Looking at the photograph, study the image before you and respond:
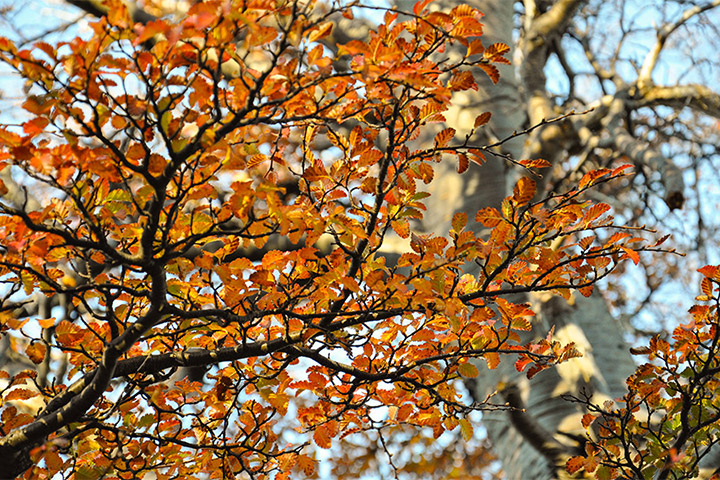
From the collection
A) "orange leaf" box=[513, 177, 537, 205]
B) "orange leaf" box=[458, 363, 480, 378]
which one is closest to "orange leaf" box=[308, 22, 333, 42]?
"orange leaf" box=[513, 177, 537, 205]

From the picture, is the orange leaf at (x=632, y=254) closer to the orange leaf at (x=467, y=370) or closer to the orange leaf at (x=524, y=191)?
the orange leaf at (x=524, y=191)

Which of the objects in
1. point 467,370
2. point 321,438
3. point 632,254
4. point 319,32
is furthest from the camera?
point 321,438

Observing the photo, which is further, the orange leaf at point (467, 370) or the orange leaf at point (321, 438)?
the orange leaf at point (321, 438)

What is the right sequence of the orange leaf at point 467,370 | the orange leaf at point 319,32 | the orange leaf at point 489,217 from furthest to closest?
the orange leaf at point 467,370 < the orange leaf at point 489,217 < the orange leaf at point 319,32

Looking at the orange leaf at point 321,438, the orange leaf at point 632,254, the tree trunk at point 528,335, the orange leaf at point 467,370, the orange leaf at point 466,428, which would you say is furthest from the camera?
the tree trunk at point 528,335

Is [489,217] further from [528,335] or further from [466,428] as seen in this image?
[528,335]

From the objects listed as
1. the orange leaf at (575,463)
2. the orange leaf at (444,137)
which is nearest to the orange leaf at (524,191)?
the orange leaf at (444,137)

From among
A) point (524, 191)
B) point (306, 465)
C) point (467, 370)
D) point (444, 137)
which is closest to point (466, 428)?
point (467, 370)

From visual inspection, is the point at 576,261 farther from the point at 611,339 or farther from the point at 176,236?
the point at 611,339

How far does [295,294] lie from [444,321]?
502 millimetres

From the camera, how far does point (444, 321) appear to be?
74.4 inches

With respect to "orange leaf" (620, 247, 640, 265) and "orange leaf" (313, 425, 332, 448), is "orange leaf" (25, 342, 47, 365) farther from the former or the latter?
"orange leaf" (620, 247, 640, 265)

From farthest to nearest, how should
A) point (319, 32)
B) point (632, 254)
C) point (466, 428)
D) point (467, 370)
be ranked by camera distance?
point (466, 428), point (467, 370), point (632, 254), point (319, 32)

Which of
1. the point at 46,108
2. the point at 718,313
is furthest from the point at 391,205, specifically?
the point at 718,313
